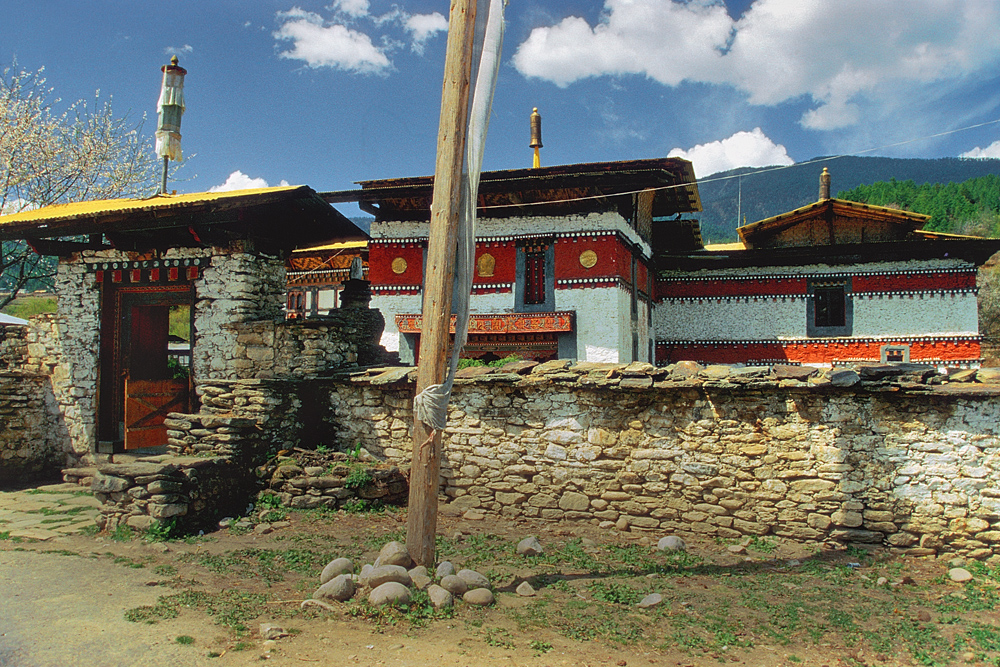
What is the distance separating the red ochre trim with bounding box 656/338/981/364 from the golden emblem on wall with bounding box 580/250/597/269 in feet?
21.4

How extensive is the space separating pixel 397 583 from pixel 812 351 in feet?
59.2

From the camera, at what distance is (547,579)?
6090 millimetres

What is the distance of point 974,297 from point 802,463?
51.4ft

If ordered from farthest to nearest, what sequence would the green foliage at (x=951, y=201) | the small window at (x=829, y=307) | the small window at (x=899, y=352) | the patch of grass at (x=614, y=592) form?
the green foliage at (x=951, y=201) < the small window at (x=829, y=307) < the small window at (x=899, y=352) < the patch of grass at (x=614, y=592)

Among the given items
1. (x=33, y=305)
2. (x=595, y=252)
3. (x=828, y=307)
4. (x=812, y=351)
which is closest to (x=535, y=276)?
(x=595, y=252)

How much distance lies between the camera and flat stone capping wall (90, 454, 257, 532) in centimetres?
740

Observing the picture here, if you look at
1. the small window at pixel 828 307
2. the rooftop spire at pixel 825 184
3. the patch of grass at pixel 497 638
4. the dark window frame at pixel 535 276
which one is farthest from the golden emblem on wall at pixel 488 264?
the rooftop spire at pixel 825 184

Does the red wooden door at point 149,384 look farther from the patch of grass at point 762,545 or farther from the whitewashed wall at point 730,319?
the whitewashed wall at point 730,319

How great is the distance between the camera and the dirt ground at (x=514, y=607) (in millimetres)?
4484

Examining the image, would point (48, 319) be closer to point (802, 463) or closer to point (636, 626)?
point (636, 626)

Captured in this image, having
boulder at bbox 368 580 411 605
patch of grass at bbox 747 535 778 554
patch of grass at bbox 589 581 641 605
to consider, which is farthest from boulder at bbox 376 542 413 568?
patch of grass at bbox 747 535 778 554

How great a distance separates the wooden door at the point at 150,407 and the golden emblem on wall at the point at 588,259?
9722 mm

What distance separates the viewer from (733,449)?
289 inches

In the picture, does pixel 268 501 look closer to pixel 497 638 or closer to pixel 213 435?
pixel 213 435
